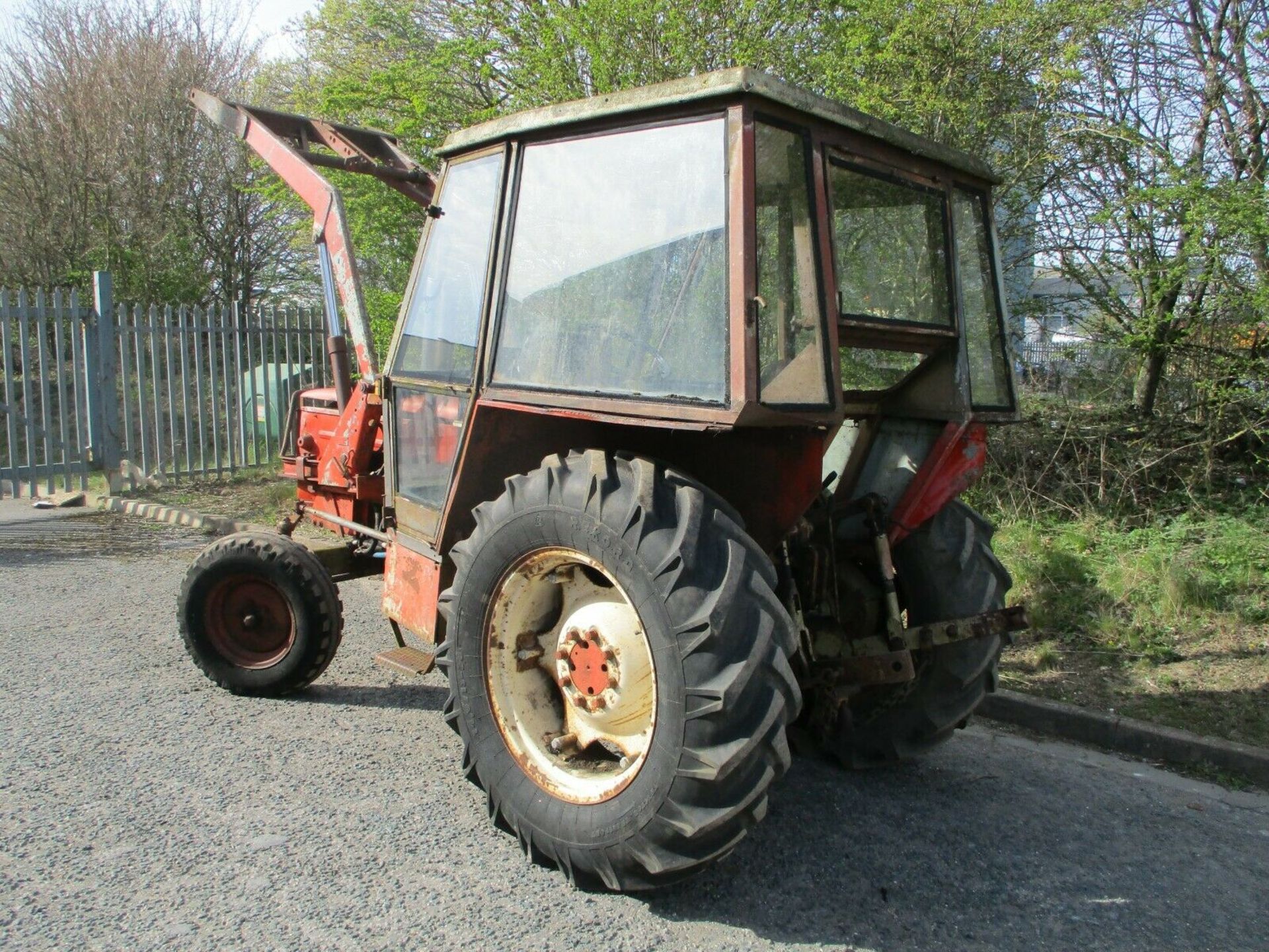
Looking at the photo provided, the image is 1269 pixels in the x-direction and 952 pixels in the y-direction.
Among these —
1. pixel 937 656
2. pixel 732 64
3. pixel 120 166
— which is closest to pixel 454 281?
pixel 937 656

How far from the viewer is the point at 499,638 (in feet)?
11.1

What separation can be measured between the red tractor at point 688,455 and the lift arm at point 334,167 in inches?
31.9

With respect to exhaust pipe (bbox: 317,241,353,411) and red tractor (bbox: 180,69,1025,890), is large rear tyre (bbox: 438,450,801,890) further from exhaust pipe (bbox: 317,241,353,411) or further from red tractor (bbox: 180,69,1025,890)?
exhaust pipe (bbox: 317,241,353,411)

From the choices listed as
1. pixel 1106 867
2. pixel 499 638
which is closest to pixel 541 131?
pixel 499 638

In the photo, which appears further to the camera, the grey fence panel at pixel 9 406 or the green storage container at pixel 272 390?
the green storage container at pixel 272 390

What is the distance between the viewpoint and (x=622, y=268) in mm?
3236

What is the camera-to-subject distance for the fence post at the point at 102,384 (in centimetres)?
1102

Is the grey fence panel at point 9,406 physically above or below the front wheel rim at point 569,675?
above

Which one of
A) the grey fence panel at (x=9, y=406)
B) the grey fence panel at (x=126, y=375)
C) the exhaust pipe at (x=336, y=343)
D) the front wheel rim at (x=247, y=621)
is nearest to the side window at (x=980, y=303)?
the exhaust pipe at (x=336, y=343)

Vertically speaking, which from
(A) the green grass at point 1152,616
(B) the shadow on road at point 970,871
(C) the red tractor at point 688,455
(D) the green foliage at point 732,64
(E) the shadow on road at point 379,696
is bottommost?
(B) the shadow on road at point 970,871

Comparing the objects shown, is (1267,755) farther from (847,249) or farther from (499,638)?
(499,638)

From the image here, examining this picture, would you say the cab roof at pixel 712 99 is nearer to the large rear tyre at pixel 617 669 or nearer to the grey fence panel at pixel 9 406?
the large rear tyre at pixel 617 669

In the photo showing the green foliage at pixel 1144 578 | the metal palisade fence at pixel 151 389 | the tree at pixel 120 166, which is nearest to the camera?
the green foliage at pixel 1144 578

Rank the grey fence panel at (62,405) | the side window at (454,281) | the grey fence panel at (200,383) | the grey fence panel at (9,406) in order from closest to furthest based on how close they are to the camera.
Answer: the side window at (454,281) → the grey fence panel at (9,406) → the grey fence panel at (62,405) → the grey fence panel at (200,383)
